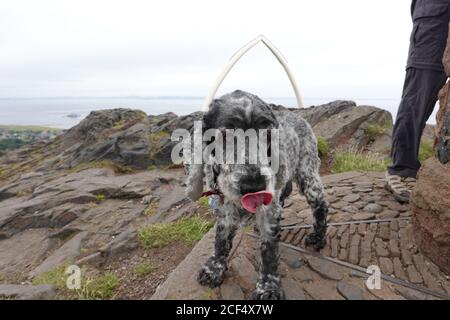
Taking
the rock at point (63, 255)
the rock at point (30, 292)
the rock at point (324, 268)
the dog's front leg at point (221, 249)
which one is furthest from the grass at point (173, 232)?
the rock at point (324, 268)

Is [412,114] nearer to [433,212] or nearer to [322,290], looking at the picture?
[433,212]

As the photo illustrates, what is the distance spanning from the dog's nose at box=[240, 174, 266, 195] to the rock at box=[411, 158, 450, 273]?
2399mm

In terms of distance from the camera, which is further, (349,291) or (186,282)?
(186,282)

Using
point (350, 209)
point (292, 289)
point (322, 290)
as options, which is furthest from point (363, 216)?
point (292, 289)

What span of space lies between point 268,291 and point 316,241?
1379 millimetres

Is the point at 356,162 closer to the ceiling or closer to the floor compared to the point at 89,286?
closer to the ceiling

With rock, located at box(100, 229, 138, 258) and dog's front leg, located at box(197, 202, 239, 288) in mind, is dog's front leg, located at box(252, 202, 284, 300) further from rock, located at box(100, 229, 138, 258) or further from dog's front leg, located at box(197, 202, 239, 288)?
rock, located at box(100, 229, 138, 258)

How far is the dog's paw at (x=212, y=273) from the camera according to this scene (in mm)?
4109

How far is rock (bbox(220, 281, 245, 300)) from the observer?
3.94 m

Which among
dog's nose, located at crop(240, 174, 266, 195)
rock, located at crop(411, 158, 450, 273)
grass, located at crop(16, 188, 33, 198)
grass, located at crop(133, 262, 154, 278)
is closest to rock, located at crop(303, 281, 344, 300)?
rock, located at crop(411, 158, 450, 273)

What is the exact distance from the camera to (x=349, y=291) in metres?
3.96

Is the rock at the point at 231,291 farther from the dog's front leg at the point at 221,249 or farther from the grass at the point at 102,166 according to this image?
the grass at the point at 102,166
